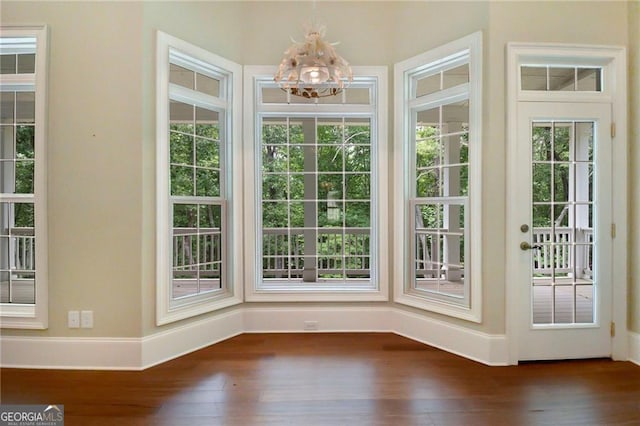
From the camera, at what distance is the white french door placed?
2701 millimetres

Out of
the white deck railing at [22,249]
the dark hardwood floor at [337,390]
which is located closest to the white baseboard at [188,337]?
the dark hardwood floor at [337,390]

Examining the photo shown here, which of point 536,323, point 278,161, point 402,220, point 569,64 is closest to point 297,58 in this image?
point 278,161

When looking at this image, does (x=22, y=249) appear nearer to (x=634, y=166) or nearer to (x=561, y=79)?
(x=561, y=79)

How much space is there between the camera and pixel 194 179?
3035 millimetres

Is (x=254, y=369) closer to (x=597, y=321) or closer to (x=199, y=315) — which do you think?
(x=199, y=315)

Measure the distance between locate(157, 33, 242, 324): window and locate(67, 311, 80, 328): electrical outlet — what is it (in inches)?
24.0

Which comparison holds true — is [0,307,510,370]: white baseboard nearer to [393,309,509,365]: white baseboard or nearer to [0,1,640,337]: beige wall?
[393,309,509,365]: white baseboard

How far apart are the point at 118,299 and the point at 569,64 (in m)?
4.10

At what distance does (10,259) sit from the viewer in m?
2.76

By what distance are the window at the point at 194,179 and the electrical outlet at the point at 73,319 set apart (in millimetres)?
609

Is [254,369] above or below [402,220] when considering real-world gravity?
below

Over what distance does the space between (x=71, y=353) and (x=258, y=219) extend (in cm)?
184

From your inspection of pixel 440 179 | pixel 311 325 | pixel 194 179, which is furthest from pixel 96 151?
pixel 440 179

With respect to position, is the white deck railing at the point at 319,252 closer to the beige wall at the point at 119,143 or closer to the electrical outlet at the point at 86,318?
the beige wall at the point at 119,143
